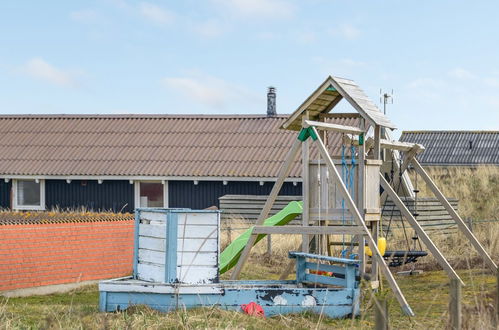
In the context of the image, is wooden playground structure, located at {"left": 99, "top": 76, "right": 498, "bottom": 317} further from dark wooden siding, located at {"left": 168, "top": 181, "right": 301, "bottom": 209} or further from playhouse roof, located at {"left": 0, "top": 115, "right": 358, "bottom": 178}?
dark wooden siding, located at {"left": 168, "top": 181, "right": 301, "bottom": 209}

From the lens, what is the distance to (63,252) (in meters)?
14.9

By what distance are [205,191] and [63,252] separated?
13.0 metres

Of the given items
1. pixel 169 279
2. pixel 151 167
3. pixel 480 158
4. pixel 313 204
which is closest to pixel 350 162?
pixel 313 204

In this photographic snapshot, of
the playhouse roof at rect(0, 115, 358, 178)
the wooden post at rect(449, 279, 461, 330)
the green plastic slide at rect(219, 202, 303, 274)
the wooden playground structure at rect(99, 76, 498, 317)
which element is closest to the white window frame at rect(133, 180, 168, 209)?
the playhouse roof at rect(0, 115, 358, 178)

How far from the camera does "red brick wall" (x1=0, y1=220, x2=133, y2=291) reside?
14.0 meters

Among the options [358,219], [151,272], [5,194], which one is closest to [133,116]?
[5,194]

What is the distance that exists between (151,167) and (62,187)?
10.7ft

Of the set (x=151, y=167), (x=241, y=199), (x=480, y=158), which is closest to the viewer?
(x=241, y=199)

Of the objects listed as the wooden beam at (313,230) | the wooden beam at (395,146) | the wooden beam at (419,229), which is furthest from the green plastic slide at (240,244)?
the wooden beam at (313,230)

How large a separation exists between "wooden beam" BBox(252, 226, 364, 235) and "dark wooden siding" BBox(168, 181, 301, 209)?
15063 mm

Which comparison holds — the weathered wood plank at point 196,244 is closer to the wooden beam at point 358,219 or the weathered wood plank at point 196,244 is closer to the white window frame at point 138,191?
the wooden beam at point 358,219

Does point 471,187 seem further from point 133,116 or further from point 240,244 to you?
point 240,244

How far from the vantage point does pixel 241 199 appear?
25.1 m

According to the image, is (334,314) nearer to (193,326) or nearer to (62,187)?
(193,326)
